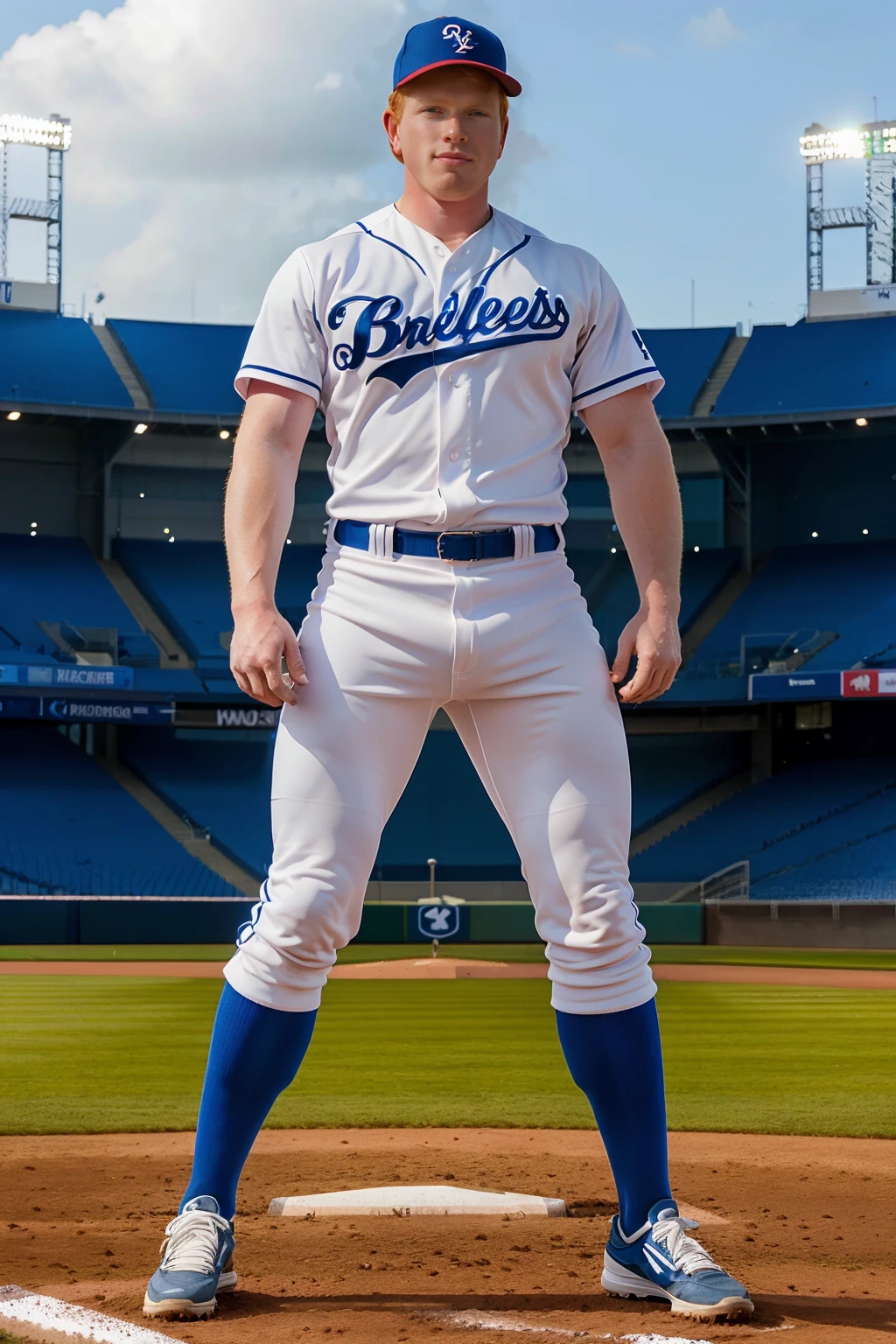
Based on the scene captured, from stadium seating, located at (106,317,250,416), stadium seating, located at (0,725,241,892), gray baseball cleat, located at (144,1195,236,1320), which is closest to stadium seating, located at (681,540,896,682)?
stadium seating, located at (0,725,241,892)

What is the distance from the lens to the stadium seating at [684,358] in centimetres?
3139

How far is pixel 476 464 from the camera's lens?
9.57 ft

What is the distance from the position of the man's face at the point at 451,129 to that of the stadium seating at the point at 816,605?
2582cm

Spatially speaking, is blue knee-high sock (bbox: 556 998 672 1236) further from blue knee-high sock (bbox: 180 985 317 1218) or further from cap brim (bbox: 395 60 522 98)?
cap brim (bbox: 395 60 522 98)

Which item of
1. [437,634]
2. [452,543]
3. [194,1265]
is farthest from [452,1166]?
[452,543]

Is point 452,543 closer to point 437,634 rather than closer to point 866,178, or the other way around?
point 437,634

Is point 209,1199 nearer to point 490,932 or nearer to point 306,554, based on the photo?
point 490,932

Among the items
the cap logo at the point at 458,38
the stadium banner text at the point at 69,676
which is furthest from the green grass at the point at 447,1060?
the stadium banner text at the point at 69,676

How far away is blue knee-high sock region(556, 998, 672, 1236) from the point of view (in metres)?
2.89

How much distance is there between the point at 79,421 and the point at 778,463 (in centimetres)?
1581

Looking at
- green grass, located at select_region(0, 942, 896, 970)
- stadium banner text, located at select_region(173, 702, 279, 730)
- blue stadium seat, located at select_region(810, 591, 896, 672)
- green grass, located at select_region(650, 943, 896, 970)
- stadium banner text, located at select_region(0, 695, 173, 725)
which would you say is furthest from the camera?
stadium banner text, located at select_region(173, 702, 279, 730)

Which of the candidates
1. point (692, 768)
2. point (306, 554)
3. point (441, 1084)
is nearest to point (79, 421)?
point (306, 554)

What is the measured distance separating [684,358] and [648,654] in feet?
101

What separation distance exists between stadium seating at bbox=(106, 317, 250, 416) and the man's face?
2817 centimetres
